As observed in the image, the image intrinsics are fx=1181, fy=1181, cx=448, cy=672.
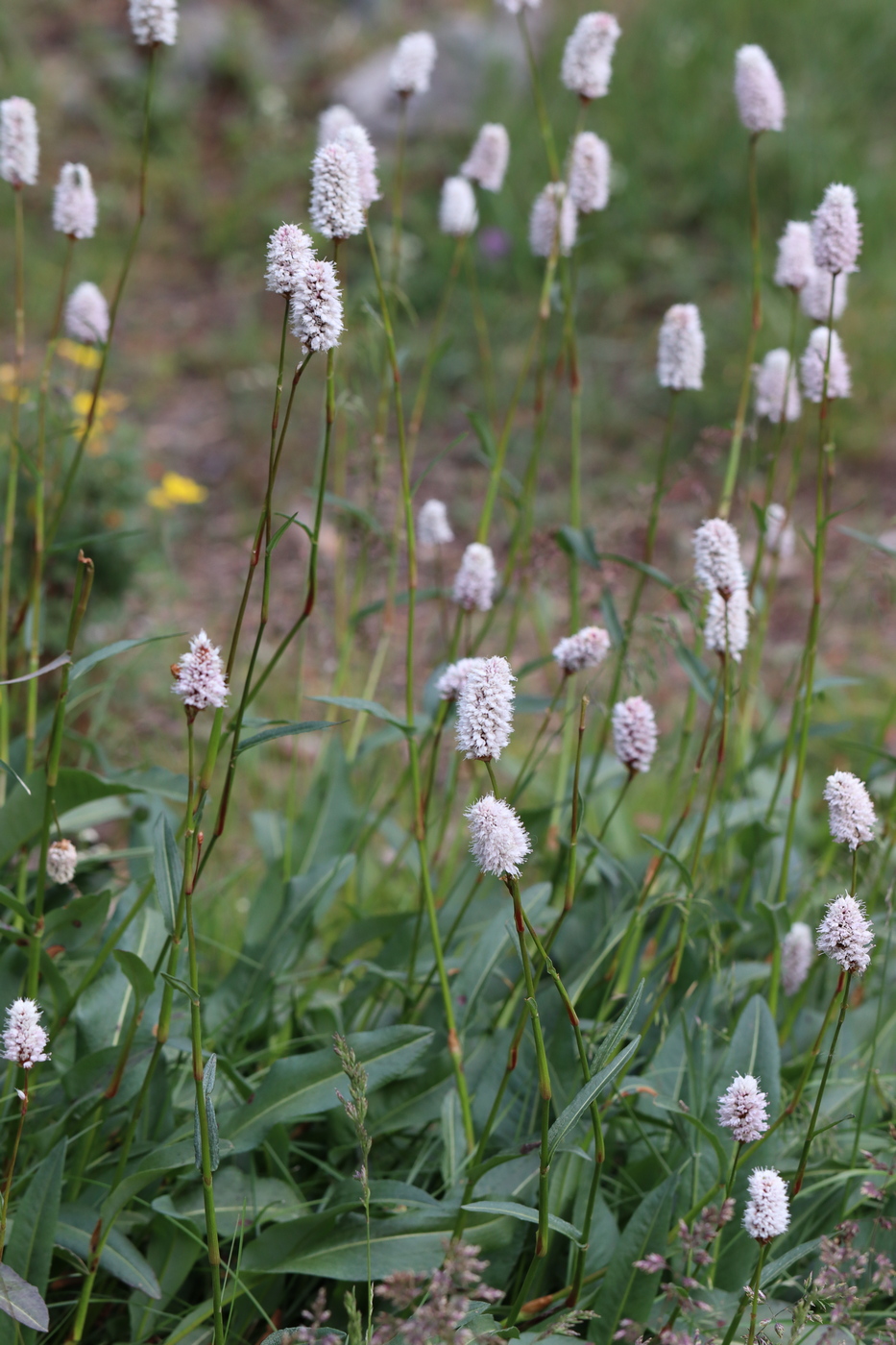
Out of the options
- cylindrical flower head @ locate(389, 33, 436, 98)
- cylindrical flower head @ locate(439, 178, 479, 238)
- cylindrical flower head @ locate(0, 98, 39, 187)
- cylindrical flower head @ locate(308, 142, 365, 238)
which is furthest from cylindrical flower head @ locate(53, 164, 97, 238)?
cylindrical flower head @ locate(308, 142, 365, 238)

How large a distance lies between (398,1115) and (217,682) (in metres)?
0.74

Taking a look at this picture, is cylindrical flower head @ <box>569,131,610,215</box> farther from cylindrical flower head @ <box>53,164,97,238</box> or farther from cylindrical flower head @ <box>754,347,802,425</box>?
cylindrical flower head @ <box>53,164,97,238</box>

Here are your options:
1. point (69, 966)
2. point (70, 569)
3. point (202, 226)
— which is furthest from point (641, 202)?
point (69, 966)

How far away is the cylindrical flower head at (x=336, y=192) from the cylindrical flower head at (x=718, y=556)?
1.51 feet

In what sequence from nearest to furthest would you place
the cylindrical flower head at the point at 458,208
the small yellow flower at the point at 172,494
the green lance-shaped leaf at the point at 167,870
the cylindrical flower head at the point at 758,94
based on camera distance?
1. the green lance-shaped leaf at the point at 167,870
2. the cylindrical flower head at the point at 758,94
3. the cylindrical flower head at the point at 458,208
4. the small yellow flower at the point at 172,494

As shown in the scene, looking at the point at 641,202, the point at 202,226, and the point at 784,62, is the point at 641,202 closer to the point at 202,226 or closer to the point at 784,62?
the point at 784,62

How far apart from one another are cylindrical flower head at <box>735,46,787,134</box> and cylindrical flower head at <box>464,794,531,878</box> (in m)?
1.13

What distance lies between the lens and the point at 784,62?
5273 mm

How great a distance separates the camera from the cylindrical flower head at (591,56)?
1.55 m

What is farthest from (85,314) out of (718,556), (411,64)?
(718,556)

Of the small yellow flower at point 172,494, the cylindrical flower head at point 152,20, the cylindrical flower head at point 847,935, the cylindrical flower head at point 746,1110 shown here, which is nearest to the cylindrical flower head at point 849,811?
the cylindrical flower head at point 847,935

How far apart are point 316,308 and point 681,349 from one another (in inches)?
29.0

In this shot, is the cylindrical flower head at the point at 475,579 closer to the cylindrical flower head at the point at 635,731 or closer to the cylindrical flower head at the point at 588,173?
the cylindrical flower head at the point at 635,731

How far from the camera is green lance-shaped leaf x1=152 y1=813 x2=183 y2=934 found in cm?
116
